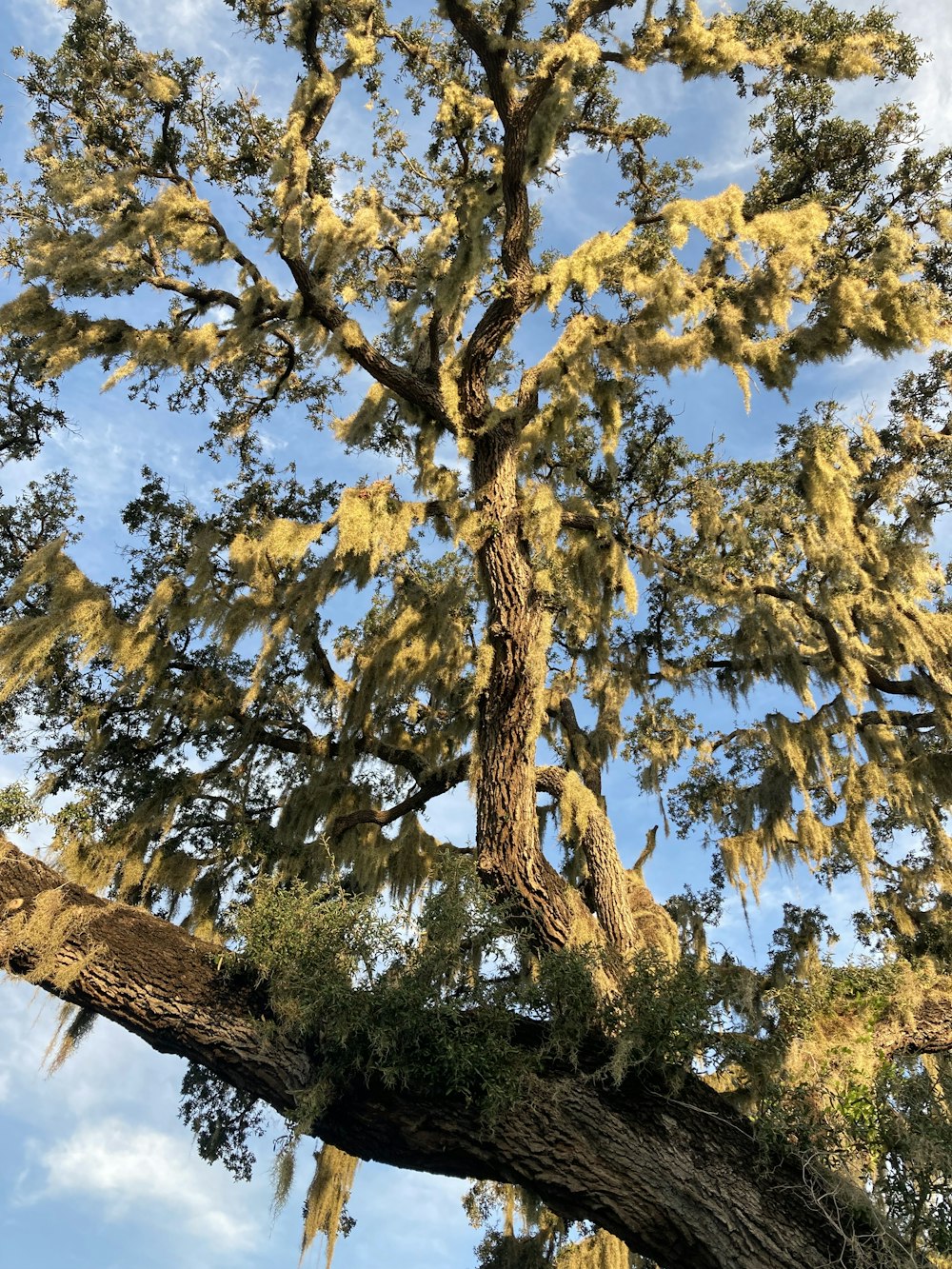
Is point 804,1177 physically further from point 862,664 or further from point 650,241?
point 650,241

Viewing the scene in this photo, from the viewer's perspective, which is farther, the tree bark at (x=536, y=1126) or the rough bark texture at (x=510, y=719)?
the rough bark texture at (x=510, y=719)

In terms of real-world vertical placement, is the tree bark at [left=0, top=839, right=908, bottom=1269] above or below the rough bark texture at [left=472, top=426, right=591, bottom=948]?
below

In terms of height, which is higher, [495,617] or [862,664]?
[862,664]

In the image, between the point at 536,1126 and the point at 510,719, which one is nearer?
the point at 536,1126

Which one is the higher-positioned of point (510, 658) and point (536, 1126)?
point (510, 658)

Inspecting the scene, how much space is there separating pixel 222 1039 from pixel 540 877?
206cm

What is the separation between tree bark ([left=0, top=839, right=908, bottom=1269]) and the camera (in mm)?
3842

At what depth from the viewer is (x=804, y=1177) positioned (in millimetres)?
3982

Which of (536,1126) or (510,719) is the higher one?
(510,719)

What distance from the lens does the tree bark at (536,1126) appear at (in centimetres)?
384

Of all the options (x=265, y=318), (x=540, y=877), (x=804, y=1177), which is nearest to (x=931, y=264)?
(x=265, y=318)

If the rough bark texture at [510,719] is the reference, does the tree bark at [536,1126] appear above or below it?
below

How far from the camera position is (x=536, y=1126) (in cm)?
407

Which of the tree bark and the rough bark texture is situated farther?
the rough bark texture
